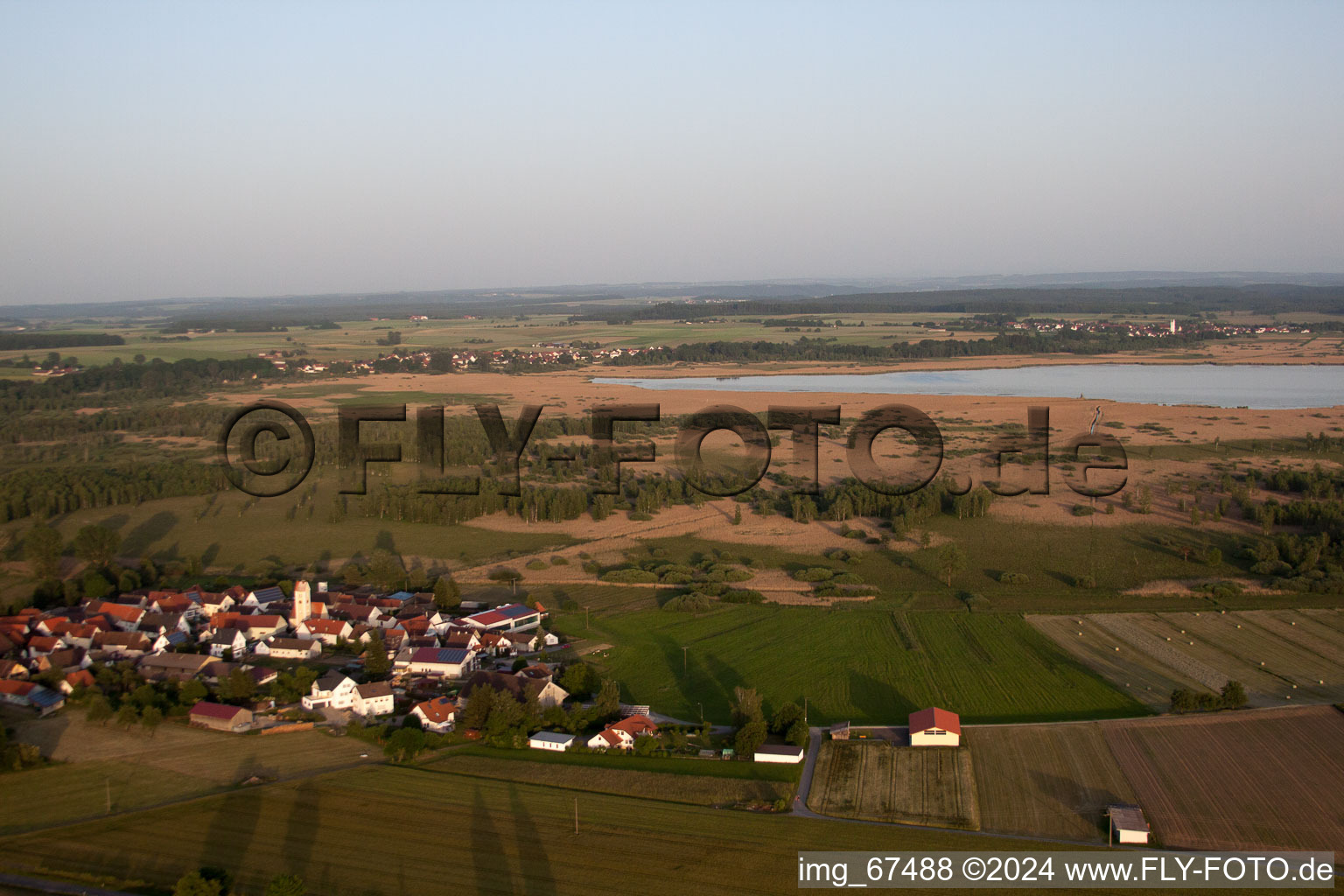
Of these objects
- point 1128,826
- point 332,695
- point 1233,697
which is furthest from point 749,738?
point 1233,697

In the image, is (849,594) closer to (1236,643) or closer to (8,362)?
(1236,643)

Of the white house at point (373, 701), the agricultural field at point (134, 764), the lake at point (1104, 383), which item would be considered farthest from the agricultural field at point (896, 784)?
the lake at point (1104, 383)

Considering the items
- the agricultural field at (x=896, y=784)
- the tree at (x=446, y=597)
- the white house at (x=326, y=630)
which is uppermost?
the tree at (x=446, y=597)

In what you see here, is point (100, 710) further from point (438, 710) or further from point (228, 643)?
point (438, 710)

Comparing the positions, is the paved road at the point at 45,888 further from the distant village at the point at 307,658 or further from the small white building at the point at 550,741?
the small white building at the point at 550,741

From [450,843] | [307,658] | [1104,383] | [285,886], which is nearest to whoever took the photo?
[285,886]
